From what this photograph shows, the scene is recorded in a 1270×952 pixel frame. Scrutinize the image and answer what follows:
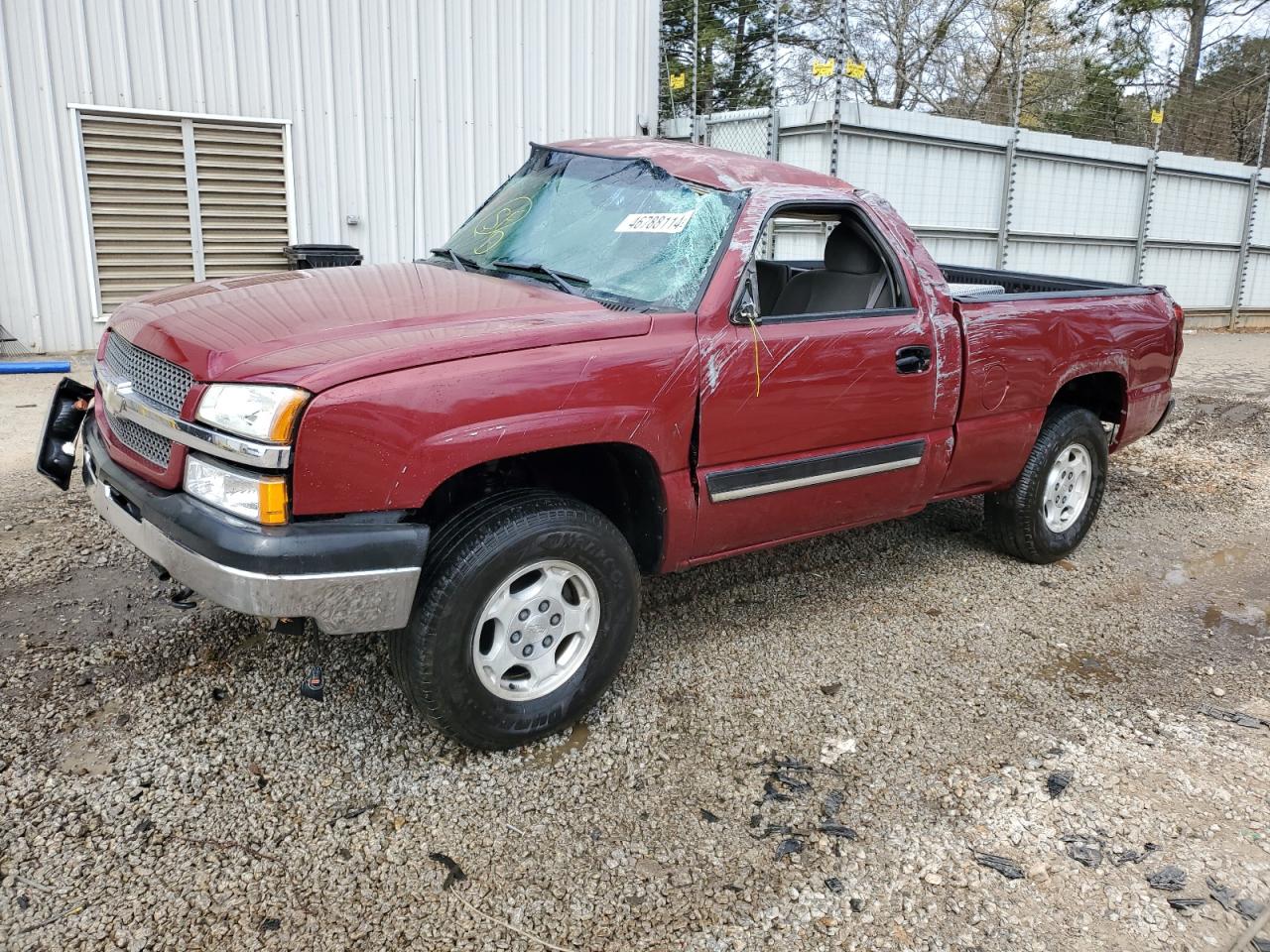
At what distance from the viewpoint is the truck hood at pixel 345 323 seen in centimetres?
267

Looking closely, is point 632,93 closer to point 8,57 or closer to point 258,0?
point 258,0

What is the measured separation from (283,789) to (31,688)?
44.7 inches

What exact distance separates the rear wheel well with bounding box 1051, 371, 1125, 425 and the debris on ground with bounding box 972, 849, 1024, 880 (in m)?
2.98

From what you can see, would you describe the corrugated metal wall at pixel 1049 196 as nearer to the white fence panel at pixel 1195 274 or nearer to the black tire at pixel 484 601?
the white fence panel at pixel 1195 274

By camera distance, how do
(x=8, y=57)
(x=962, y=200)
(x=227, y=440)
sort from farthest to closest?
1. (x=962, y=200)
2. (x=8, y=57)
3. (x=227, y=440)

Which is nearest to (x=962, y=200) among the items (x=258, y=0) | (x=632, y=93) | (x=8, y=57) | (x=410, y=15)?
(x=632, y=93)

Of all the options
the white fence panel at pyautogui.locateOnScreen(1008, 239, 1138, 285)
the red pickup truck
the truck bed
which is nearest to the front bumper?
the red pickup truck

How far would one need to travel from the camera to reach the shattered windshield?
3.50 meters

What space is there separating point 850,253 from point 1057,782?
239 centimetres

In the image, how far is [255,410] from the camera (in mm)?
2574

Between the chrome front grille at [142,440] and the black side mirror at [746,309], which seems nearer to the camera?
the chrome front grille at [142,440]

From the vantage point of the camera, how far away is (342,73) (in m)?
9.76

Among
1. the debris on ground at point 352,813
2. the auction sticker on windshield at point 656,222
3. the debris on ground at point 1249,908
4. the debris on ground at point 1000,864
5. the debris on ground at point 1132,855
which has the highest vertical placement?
the auction sticker on windshield at point 656,222

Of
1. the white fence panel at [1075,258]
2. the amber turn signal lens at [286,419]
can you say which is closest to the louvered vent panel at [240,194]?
the amber turn signal lens at [286,419]
